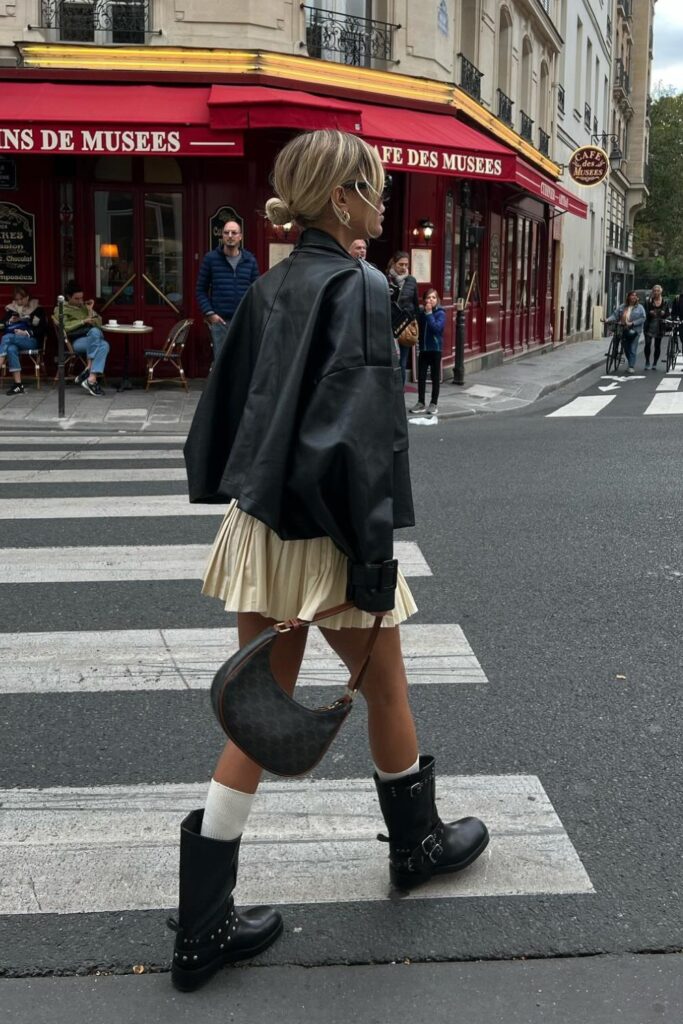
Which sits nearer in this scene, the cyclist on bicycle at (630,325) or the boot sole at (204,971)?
the boot sole at (204,971)

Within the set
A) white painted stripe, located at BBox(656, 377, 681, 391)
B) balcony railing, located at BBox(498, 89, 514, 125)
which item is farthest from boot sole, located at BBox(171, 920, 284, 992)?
balcony railing, located at BBox(498, 89, 514, 125)

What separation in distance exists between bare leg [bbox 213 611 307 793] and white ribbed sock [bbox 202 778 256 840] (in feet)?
0.06

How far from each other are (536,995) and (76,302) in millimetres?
13654

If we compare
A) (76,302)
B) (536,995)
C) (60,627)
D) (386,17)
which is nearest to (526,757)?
(536,995)

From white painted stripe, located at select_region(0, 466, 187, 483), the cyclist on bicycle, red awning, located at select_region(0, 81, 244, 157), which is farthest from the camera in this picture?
the cyclist on bicycle

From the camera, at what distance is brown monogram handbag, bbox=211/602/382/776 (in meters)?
2.50

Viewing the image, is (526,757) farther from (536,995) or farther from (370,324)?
(370,324)

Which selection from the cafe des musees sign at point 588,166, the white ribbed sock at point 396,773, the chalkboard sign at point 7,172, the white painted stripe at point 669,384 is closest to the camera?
the white ribbed sock at point 396,773

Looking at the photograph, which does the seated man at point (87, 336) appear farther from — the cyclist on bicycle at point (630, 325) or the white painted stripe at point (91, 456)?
the cyclist on bicycle at point (630, 325)

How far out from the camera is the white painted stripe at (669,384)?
18.9 meters

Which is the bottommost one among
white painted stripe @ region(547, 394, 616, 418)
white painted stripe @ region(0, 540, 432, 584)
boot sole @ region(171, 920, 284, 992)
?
boot sole @ region(171, 920, 284, 992)

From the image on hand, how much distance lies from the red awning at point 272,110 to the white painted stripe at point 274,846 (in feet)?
39.0

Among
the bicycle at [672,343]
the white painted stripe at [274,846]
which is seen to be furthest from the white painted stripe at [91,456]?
the bicycle at [672,343]

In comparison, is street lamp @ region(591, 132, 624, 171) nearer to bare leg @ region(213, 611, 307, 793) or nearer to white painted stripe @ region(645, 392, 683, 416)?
white painted stripe @ region(645, 392, 683, 416)
